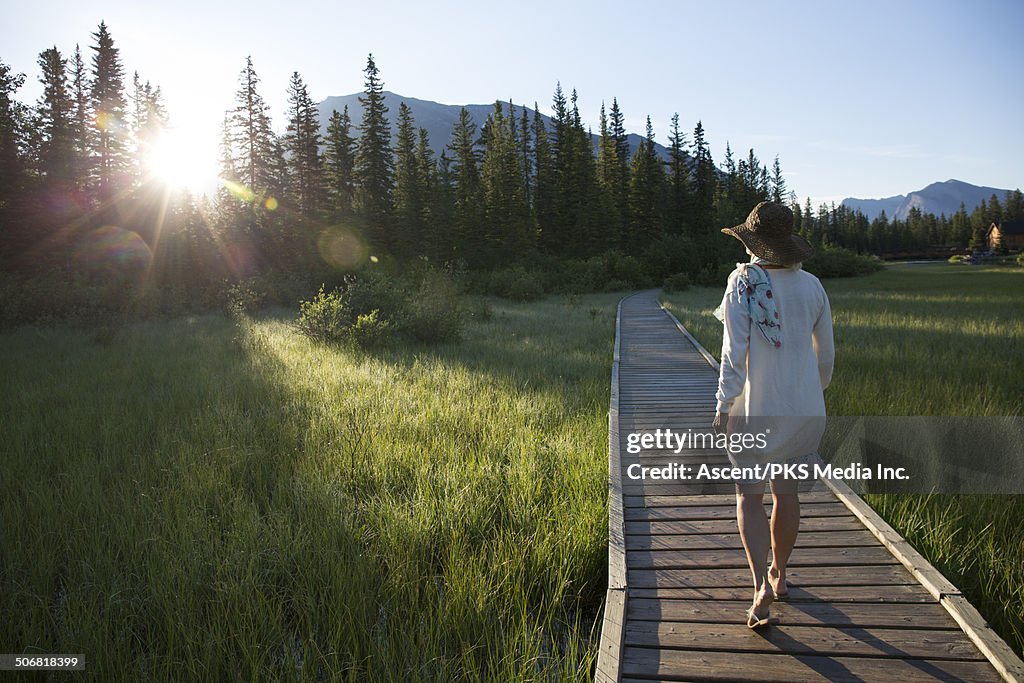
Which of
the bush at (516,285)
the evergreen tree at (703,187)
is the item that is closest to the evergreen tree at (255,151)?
the bush at (516,285)

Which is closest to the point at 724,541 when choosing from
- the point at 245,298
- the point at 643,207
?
the point at 245,298

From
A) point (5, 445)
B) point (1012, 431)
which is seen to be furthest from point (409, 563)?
point (1012, 431)

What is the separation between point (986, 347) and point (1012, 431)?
5985mm

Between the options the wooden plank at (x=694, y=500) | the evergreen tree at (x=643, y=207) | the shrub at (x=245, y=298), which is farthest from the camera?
the evergreen tree at (x=643, y=207)

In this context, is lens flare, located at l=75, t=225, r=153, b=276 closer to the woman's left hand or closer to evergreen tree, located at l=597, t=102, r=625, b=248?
the woman's left hand

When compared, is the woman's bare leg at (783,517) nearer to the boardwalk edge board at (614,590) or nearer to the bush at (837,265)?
the boardwalk edge board at (614,590)

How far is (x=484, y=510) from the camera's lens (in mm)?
3984

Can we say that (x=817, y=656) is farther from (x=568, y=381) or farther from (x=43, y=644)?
(x=568, y=381)

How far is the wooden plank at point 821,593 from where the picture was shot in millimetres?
2910

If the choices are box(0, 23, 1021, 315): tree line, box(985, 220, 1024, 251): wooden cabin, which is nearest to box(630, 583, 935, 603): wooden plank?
box(0, 23, 1021, 315): tree line

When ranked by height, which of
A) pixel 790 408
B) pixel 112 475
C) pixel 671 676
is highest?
pixel 790 408

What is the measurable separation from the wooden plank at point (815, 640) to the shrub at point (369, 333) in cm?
992

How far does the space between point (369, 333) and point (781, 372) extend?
1029 cm

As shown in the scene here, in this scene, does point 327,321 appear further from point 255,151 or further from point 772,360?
point 255,151
